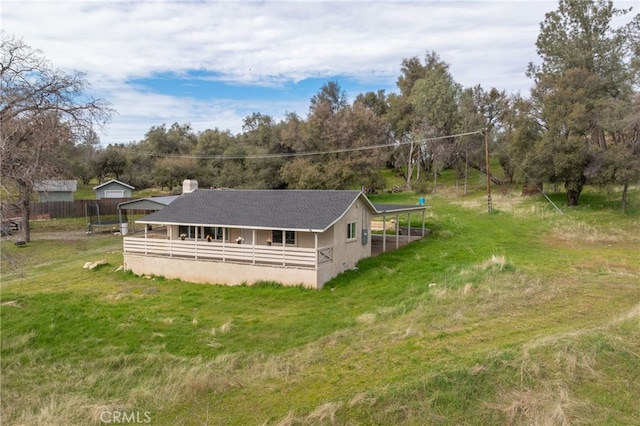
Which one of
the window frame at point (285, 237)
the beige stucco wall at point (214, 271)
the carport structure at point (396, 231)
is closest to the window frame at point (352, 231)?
the carport structure at point (396, 231)

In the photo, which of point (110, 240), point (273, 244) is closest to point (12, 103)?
point (273, 244)

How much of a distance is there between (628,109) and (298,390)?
26.9 meters

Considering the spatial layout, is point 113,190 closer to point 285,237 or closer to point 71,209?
point 71,209

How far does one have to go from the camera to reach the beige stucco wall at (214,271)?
16656mm

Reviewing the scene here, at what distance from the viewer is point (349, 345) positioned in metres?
10.3

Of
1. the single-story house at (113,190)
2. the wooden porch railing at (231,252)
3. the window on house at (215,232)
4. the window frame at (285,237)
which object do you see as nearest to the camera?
the wooden porch railing at (231,252)

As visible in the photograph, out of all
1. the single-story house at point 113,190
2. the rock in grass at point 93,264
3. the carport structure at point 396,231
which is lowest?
the rock in grass at point 93,264

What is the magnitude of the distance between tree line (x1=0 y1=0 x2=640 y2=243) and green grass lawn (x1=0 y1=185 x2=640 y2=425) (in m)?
3.72

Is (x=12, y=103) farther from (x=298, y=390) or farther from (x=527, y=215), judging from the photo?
(x=527, y=215)

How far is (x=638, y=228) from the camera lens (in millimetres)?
23250

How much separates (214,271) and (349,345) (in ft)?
31.2

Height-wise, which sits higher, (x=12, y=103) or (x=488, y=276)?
(x=12, y=103)

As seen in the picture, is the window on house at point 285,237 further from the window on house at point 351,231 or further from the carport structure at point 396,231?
the carport structure at point 396,231

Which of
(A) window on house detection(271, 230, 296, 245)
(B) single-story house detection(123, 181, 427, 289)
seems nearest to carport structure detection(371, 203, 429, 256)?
(B) single-story house detection(123, 181, 427, 289)
